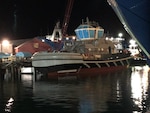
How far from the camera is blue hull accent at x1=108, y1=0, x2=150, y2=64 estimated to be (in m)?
16.7

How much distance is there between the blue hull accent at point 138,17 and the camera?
16.7 meters

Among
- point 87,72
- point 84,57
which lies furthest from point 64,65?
point 87,72

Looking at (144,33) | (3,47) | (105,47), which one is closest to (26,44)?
(3,47)

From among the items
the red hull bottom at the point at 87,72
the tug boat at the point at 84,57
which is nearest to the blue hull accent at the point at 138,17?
the red hull bottom at the point at 87,72

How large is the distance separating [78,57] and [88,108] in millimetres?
30820

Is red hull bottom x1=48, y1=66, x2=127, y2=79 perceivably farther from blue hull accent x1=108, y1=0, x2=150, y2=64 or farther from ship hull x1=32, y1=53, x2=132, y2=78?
blue hull accent x1=108, y1=0, x2=150, y2=64

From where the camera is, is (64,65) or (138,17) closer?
(138,17)

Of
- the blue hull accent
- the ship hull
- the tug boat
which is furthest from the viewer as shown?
the tug boat

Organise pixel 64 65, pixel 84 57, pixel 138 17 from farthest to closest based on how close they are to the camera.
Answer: pixel 84 57
pixel 64 65
pixel 138 17

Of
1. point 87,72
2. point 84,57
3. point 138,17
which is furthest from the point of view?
point 87,72

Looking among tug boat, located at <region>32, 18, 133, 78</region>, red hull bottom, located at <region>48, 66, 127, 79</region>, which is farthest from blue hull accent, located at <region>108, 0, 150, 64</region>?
tug boat, located at <region>32, 18, 133, 78</region>

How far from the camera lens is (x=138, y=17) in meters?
16.8

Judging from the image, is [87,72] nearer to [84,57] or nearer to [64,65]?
[84,57]

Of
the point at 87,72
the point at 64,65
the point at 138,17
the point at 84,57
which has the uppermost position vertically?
the point at 138,17
